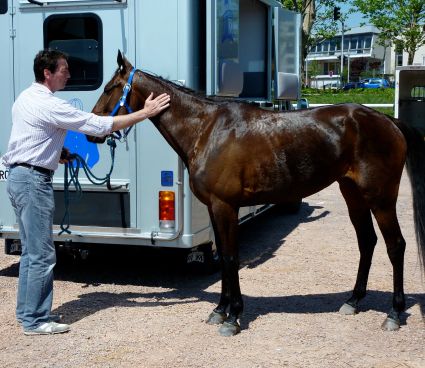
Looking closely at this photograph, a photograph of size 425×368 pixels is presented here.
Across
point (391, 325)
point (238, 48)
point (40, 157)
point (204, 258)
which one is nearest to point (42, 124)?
point (40, 157)

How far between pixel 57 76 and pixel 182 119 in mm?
959

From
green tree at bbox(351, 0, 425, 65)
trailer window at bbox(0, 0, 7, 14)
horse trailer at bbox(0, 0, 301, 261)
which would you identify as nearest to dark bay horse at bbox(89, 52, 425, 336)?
horse trailer at bbox(0, 0, 301, 261)

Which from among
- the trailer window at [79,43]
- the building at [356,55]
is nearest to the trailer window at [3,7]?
the trailer window at [79,43]

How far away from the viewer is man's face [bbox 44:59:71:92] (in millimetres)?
4246

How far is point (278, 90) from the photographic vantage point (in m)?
7.27

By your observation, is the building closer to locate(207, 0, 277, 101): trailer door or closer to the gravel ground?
locate(207, 0, 277, 101): trailer door

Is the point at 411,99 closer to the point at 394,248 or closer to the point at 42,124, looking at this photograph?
the point at 394,248

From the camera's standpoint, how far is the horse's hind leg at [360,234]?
4.84 metres

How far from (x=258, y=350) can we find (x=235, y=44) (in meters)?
3.02

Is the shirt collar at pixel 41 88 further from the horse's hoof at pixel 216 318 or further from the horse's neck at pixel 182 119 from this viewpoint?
the horse's hoof at pixel 216 318

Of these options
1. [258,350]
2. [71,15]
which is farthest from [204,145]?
[71,15]

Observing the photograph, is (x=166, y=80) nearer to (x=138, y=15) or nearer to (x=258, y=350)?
(x=138, y=15)

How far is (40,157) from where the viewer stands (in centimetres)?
425

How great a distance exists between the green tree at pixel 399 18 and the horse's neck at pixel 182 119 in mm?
32022
